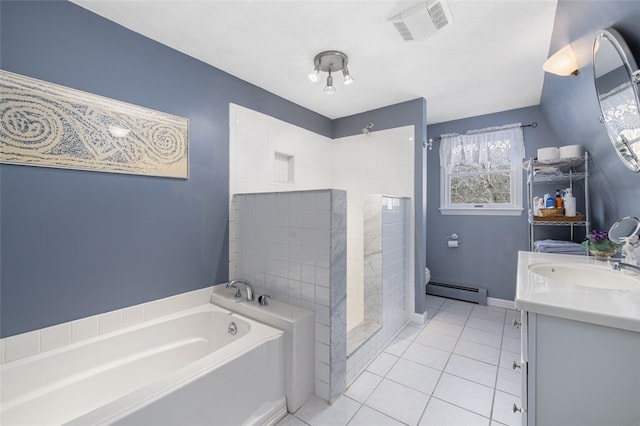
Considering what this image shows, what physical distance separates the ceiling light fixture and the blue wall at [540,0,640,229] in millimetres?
1306

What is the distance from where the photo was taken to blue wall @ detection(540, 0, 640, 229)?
1.16 metres

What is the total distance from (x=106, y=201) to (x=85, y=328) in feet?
2.54

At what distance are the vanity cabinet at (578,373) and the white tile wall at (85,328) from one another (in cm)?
211

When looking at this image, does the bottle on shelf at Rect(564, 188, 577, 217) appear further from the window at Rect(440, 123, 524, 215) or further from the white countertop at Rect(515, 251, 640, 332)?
the white countertop at Rect(515, 251, 640, 332)

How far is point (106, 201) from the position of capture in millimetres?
1687

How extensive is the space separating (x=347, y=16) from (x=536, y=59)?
1630 millimetres

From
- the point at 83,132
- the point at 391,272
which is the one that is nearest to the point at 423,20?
the point at 391,272

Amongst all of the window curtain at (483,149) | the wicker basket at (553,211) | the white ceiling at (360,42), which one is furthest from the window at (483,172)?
the wicker basket at (553,211)

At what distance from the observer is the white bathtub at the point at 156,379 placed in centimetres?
117

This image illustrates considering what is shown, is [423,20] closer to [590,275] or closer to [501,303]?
[590,275]

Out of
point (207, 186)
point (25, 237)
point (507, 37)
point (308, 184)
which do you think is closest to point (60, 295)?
point (25, 237)

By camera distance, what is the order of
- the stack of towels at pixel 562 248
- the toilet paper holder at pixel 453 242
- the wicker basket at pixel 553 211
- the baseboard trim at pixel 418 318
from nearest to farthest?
the stack of towels at pixel 562 248 < the wicker basket at pixel 553 211 < the baseboard trim at pixel 418 318 < the toilet paper holder at pixel 453 242

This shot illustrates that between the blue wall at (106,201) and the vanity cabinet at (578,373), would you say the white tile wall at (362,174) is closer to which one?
the blue wall at (106,201)

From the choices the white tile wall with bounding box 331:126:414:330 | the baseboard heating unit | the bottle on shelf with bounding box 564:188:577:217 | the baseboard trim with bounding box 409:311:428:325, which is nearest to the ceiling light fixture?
the white tile wall with bounding box 331:126:414:330
